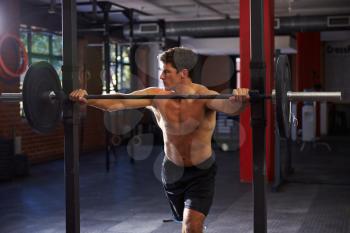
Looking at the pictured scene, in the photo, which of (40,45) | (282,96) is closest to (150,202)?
(282,96)

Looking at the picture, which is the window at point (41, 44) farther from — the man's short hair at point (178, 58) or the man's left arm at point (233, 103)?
the man's left arm at point (233, 103)

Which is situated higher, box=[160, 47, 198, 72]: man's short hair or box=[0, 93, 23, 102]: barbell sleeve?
box=[160, 47, 198, 72]: man's short hair

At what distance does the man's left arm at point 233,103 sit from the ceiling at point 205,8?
490cm

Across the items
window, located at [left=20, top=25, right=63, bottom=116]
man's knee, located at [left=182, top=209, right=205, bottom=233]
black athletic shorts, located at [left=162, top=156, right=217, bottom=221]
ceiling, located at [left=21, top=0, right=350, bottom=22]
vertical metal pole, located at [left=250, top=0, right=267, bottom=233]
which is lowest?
man's knee, located at [left=182, top=209, right=205, bottom=233]

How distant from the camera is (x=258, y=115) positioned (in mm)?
2016

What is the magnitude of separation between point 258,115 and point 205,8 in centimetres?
635

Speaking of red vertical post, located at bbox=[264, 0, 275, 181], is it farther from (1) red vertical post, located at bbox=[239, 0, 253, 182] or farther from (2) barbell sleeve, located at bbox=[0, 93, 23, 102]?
(2) barbell sleeve, located at bbox=[0, 93, 23, 102]

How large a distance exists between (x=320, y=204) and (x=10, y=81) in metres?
3.91

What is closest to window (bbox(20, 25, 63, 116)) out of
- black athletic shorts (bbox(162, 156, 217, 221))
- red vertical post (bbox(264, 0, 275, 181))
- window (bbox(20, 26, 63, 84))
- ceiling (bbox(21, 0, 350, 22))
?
window (bbox(20, 26, 63, 84))

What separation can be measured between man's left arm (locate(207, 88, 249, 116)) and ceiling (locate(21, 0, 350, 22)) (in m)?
4.90

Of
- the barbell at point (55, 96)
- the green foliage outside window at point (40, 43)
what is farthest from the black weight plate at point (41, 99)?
→ the green foliage outside window at point (40, 43)

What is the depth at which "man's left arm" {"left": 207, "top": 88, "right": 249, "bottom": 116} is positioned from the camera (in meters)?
2.01

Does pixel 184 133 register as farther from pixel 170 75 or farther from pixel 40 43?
pixel 40 43

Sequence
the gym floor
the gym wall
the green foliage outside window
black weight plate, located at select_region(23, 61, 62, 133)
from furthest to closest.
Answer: the green foliage outside window < the gym wall < the gym floor < black weight plate, located at select_region(23, 61, 62, 133)
